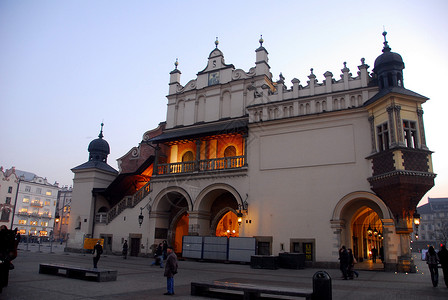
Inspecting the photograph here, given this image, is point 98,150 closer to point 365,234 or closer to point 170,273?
point 365,234

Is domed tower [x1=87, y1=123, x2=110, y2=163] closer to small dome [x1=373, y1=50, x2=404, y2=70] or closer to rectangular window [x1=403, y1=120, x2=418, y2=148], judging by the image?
small dome [x1=373, y1=50, x2=404, y2=70]

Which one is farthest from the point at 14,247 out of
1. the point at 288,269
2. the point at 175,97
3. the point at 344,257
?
the point at 175,97

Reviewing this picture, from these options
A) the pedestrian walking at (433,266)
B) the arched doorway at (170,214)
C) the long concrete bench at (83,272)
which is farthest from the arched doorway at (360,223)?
the long concrete bench at (83,272)

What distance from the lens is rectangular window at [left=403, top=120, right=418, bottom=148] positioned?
66.6 feet

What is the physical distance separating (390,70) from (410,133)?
447 cm

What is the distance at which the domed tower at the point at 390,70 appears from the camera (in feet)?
72.4

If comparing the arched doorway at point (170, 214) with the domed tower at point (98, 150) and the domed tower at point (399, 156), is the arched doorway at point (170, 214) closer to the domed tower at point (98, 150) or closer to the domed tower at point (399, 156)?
the domed tower at point (98, 150)

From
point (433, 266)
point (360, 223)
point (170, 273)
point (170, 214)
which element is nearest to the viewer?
point (170, 273)

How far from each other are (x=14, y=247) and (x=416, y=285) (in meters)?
14.9

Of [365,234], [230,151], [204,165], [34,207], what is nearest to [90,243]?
[204,165]

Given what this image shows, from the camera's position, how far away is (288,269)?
20.8 m

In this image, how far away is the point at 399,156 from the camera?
64.3 ft

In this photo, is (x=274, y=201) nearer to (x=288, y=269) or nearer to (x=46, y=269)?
(x=288, y=269)

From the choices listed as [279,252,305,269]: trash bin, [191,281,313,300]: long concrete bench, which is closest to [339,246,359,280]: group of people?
[279,252,305,269]: trash bin
